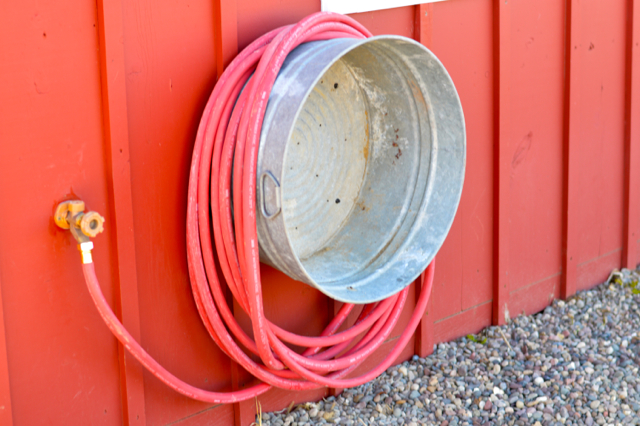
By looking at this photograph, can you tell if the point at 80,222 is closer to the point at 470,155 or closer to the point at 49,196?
the point at 49,196

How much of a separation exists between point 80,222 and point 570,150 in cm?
287

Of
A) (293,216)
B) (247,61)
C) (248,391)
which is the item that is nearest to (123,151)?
(247,61)

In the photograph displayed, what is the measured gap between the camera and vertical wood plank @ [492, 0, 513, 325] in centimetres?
323

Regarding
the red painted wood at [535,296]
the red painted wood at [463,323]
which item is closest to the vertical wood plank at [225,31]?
the red painted wood at [463,323]

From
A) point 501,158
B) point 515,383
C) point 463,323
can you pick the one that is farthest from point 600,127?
point 515,383

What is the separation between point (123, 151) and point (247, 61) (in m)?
0.51

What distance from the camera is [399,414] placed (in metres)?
2.74

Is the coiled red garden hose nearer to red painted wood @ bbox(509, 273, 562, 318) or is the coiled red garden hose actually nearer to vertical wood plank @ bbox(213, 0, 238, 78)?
vertical wood plank @ bbox(213, 0, 238, 78)

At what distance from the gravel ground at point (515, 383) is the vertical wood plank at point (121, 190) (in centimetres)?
63

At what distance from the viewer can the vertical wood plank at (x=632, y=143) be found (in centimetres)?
405

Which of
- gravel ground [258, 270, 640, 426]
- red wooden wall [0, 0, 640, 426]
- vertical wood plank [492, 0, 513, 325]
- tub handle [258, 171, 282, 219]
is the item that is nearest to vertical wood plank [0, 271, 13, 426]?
red wooden wall [0, 0, 640, 426]

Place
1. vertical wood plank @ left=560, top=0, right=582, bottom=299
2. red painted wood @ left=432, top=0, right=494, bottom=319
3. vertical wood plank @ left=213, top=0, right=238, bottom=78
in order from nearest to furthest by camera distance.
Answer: vertical wood plank @ left=213, top=0, right=238, bottom=78
red painted wood @ left=432, top=0, right=494, bottom=319
vertical wood plank @ left=560, top=0, right=582, bottom=299

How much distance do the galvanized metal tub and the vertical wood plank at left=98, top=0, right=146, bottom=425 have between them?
1.56ft

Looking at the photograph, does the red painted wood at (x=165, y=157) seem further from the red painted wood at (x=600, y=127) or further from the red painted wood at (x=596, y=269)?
the red painted wood at (x=596, y=269)
